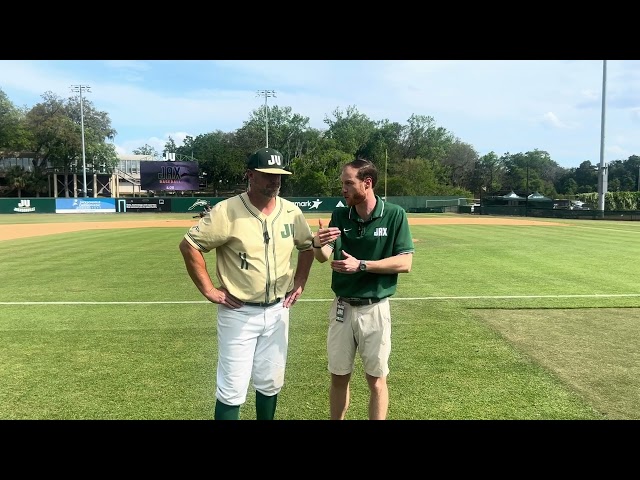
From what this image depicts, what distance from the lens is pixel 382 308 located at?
3521mm

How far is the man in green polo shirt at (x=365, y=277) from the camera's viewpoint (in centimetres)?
346

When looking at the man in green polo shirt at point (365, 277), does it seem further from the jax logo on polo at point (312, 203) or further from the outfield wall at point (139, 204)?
the jax logo on polo at point (312, 203)

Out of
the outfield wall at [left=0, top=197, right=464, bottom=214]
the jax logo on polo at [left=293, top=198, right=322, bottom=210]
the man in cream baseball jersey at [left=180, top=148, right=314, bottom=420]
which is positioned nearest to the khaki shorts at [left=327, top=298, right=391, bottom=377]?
the man in cream baseball jersey at [left=180, top=148, right=314, bottom=420]

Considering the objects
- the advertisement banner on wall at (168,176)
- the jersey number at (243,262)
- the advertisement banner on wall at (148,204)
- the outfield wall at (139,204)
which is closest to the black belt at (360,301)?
the jersey number at (243,262)

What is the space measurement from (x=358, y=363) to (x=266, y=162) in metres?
3.08

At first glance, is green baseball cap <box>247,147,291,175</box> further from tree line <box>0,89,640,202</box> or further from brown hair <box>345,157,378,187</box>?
tree line <box>0,89,640,202</box>

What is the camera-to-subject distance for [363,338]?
3.49 meters

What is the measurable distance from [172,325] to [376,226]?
445 centimetres

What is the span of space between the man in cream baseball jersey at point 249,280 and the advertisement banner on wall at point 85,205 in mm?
50540

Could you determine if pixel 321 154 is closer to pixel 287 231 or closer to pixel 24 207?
pixel 24 207
